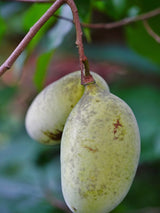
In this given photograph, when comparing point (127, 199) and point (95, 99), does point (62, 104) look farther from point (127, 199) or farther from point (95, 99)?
point (127, 199)

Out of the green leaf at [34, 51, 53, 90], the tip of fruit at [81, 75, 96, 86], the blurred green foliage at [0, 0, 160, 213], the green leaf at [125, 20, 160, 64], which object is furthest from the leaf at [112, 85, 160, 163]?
the tip of fruit at [81, 75, 96, 86]

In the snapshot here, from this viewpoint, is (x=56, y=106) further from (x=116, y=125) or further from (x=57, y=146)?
(x=57, y=146)

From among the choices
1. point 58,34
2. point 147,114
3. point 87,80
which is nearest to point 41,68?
point 58,34

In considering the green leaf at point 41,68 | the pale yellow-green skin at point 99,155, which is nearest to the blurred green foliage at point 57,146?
the green leaf at point 41,68

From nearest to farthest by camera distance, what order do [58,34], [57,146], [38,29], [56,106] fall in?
[38,29] < [56,106] < [58,34] < [57,146]

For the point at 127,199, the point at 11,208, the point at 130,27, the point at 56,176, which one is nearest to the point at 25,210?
the point at 11,208
